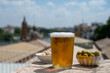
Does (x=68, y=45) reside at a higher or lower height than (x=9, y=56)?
higher

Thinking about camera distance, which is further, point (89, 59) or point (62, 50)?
point (89, 59)

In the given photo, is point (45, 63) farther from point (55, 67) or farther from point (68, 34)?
point (68, 34)

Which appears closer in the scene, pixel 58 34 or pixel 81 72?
pixel 81 72

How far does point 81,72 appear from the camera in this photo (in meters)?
1.34

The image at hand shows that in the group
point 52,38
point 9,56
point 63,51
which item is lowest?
point 9,56

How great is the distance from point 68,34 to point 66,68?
307 mm

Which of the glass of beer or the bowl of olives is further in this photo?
the bowl of olives

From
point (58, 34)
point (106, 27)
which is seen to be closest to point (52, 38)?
point (58, 34)

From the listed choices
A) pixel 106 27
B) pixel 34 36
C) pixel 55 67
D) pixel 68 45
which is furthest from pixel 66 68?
pixel 106 27

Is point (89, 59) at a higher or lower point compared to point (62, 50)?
lower

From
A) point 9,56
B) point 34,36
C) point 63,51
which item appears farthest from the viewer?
point 34,36

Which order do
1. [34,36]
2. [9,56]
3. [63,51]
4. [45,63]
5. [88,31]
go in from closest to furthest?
[63,51], [45,63], [9,56], [34,36], [88,31]

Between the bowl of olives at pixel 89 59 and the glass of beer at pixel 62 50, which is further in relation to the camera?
the bowl of olives at pixel 89 59

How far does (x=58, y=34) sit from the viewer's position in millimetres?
1477
